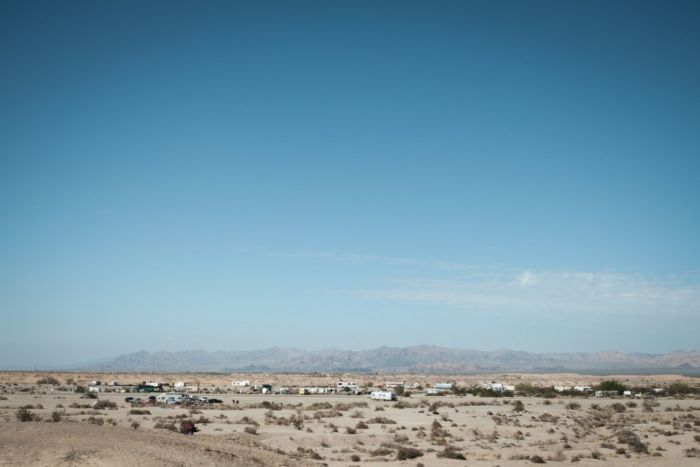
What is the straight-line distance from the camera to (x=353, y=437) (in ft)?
127

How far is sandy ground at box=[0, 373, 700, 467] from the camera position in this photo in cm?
2055

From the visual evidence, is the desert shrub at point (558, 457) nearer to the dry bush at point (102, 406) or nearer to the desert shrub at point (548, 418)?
the desert shrub at point (548, 418)

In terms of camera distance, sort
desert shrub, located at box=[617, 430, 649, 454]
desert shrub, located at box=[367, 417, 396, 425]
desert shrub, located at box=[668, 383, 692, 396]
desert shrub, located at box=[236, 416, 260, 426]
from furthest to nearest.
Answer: desert shrub, located at box=[668, 383, 692, 396]
desert shrub, located at box=[367, 417, 396, 425]
desert shrub, located at box=[236, 416, 260, 426]
desert shrub, located at box=[617, 430, 649, 454]

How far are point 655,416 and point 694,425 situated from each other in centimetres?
832

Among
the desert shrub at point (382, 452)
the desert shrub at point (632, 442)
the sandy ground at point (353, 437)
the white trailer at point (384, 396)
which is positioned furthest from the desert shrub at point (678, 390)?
the desert shrub at point (382, 452)

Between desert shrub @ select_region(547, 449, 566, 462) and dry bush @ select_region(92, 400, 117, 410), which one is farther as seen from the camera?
dry bush @ select_region(92, 400, 117, 410)

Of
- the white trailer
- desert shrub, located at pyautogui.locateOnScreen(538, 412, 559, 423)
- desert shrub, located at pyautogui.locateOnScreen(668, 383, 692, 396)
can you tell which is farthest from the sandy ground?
desert shrub, located at pyautogui.locateOnScreen(668, 383, 692, 396)

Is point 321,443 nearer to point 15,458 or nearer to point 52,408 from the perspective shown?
point 15,458

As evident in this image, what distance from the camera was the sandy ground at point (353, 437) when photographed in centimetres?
2055

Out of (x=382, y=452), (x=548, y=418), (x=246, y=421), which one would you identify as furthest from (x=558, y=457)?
(x=548, y=418)

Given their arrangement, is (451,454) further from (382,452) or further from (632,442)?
(632,442)

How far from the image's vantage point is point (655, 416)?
191 feet

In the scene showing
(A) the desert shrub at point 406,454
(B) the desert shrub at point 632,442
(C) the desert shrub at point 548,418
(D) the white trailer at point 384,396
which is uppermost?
(A) the desert shrub at point 406,454

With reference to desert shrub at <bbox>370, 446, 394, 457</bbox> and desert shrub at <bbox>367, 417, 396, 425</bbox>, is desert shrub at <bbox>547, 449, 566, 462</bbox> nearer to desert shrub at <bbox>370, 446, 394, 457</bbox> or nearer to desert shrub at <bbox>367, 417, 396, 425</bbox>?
desert shrub at <bbox>370, 446, 394, 457</bbox>
